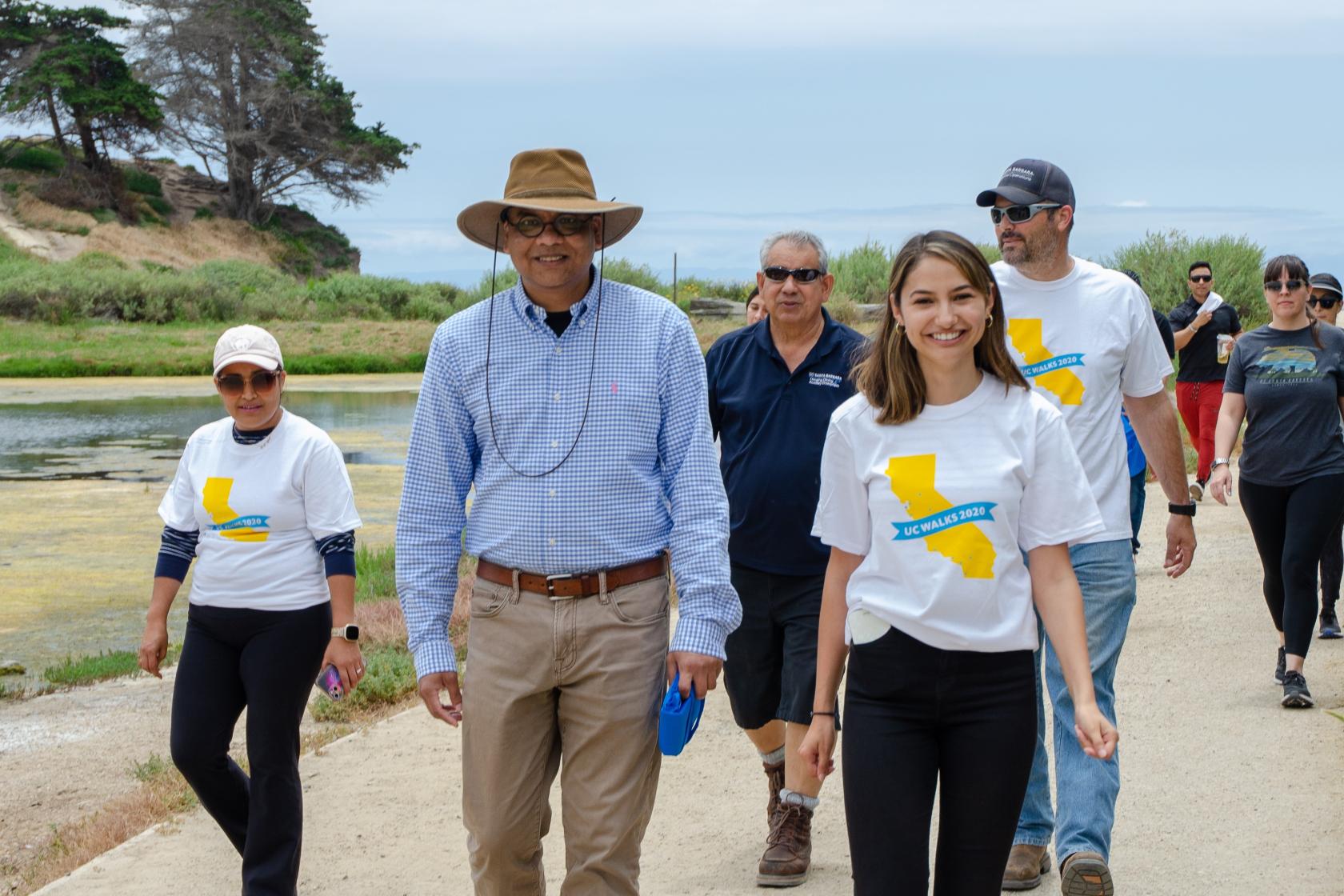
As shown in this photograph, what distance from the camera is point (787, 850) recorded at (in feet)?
17.0

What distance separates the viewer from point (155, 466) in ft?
69.4

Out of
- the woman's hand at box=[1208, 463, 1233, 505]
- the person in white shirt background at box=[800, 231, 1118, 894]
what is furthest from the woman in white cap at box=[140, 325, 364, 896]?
the woman's hand at box=[1208, 463, 1233, 505]

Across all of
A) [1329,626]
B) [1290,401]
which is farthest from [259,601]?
[1329,626]

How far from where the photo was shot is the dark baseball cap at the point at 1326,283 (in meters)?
9.27

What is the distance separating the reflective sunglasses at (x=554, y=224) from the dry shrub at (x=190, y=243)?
65031 millimetres

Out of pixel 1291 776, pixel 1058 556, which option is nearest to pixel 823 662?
pixel 1058 556

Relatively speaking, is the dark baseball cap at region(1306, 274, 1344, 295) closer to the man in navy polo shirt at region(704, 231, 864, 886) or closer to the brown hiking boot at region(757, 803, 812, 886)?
the man in navy polo shirt at region(704, 231, 864, 886)

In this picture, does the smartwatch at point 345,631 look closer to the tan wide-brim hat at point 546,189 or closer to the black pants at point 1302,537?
the tan wide-brim hat at point 546,189

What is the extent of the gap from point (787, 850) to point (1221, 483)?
10.9 feet

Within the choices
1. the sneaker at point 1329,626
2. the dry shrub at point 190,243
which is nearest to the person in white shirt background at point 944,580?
the sneaker at point 1329,626

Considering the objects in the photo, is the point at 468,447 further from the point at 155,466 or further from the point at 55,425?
the point at 55,425

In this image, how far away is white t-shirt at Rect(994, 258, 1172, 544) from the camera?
4.71 meters

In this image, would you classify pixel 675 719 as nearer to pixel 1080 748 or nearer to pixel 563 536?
pixel 563 536

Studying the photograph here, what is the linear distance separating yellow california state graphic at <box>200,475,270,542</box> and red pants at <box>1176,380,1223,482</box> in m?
10.8
